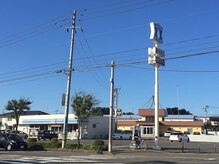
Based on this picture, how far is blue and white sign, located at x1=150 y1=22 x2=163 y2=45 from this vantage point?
133ft

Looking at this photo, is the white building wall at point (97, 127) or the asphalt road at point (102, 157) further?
the white building wall at point (97, 127)

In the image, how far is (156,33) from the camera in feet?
135

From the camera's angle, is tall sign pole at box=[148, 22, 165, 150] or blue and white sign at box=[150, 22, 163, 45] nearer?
tall sign pole at box=[148, 22, 165, 150]

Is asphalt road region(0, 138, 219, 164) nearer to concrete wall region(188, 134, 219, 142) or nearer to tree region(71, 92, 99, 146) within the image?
tree region(71, 92, 99, 146)

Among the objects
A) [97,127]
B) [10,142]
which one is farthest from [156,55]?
[97,127]

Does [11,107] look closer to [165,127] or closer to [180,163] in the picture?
[165,127]

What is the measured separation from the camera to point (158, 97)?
38.9m

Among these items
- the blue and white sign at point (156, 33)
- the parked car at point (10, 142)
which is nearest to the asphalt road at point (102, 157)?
the parked car at point (10, 142)

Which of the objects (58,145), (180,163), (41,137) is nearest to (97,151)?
(58,145)

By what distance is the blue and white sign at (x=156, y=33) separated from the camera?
4062cm

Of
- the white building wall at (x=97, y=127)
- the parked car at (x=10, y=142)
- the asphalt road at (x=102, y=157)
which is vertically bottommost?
the asphalt road at (x=102, y=157)

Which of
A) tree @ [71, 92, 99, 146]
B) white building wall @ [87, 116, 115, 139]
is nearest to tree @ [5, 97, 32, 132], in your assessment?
white building wall @ [87, 116, 115, 139]

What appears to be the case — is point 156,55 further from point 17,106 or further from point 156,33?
point 17,106

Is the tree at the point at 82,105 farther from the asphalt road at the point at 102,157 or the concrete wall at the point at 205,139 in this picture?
the concrete wall at the point at 205,139
